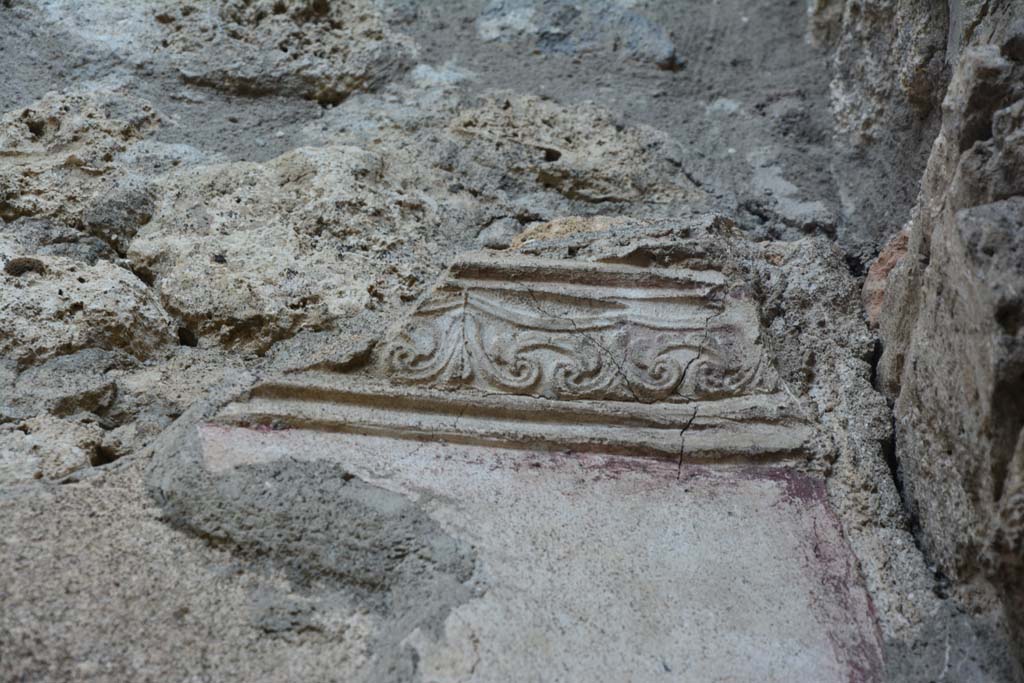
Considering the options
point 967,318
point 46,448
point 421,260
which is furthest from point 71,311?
point 967,318

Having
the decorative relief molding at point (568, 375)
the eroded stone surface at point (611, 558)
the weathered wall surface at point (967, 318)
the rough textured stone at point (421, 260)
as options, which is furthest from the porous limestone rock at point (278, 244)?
the weathered wall surface at point (967, 318)

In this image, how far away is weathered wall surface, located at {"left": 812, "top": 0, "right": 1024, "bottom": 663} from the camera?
110 cm

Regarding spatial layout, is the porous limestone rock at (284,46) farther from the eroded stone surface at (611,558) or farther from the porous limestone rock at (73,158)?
the eroded stone surface at (611,558)

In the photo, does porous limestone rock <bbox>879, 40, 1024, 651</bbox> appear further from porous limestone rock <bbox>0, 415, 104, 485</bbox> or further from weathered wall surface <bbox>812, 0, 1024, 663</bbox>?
porous limestone rock <bbox>0, 415, 104, 485</bbox>

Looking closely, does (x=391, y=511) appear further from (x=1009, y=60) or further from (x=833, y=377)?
(x=1009, y=60)

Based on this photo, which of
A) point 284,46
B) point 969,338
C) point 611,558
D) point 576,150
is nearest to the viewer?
→ point 969,338

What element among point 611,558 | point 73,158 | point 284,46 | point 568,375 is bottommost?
point 611,558

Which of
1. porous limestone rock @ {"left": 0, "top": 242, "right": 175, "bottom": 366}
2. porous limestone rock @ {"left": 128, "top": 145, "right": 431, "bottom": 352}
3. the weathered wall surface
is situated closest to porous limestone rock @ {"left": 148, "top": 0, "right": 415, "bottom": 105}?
porous limestone rock @ {"left": 128, "top": 145, "right": 431, "bottom": 352}

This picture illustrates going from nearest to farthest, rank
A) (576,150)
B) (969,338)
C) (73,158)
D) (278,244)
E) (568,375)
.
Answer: (969,338), (568,375), (278,244), (73,158), (576,150)

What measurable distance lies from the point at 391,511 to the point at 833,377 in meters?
0.72

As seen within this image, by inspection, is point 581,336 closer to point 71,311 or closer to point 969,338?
point 969,338

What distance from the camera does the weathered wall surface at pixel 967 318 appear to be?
43.3 inches

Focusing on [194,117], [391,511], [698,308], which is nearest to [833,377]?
[698,308]

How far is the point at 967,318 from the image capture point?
118 centimetres
